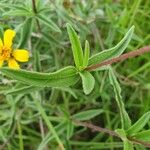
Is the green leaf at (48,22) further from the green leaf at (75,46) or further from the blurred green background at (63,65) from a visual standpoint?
the green leaf at (75,46)

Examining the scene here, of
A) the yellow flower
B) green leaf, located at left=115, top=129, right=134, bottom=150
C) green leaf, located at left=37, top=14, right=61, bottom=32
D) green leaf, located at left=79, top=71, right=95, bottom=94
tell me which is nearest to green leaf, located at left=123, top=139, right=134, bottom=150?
green leaf, located at left=115, top=129, right=134, bottom=150

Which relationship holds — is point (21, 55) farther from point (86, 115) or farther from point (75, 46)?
point (86, 115)

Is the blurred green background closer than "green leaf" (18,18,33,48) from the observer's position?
No

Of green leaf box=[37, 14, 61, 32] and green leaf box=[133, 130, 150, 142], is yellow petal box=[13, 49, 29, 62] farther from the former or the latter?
green leaf box=[133, 130, 150, 142]

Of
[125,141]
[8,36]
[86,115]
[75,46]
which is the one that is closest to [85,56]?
[75,46]

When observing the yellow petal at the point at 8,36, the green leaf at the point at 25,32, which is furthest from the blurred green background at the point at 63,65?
the yellow petal at the point at 8,36

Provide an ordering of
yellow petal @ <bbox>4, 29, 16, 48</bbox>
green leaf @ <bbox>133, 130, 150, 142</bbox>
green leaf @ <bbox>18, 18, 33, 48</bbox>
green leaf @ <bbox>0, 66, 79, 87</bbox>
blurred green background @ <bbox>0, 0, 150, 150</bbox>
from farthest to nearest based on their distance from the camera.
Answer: blurred green background @ <bbox>0, 0, 150, 150</bbox> → green leaf @ <bbox>18, 18, 33, 48</bbox> → yellow petal @ <bbox>4, 29, 16, 48</bbox> → green leaf @ <bbox>133, 130, 150, 142</bbox> → green leaf @ <bbox>0, 66, 79, 87</bbox>
